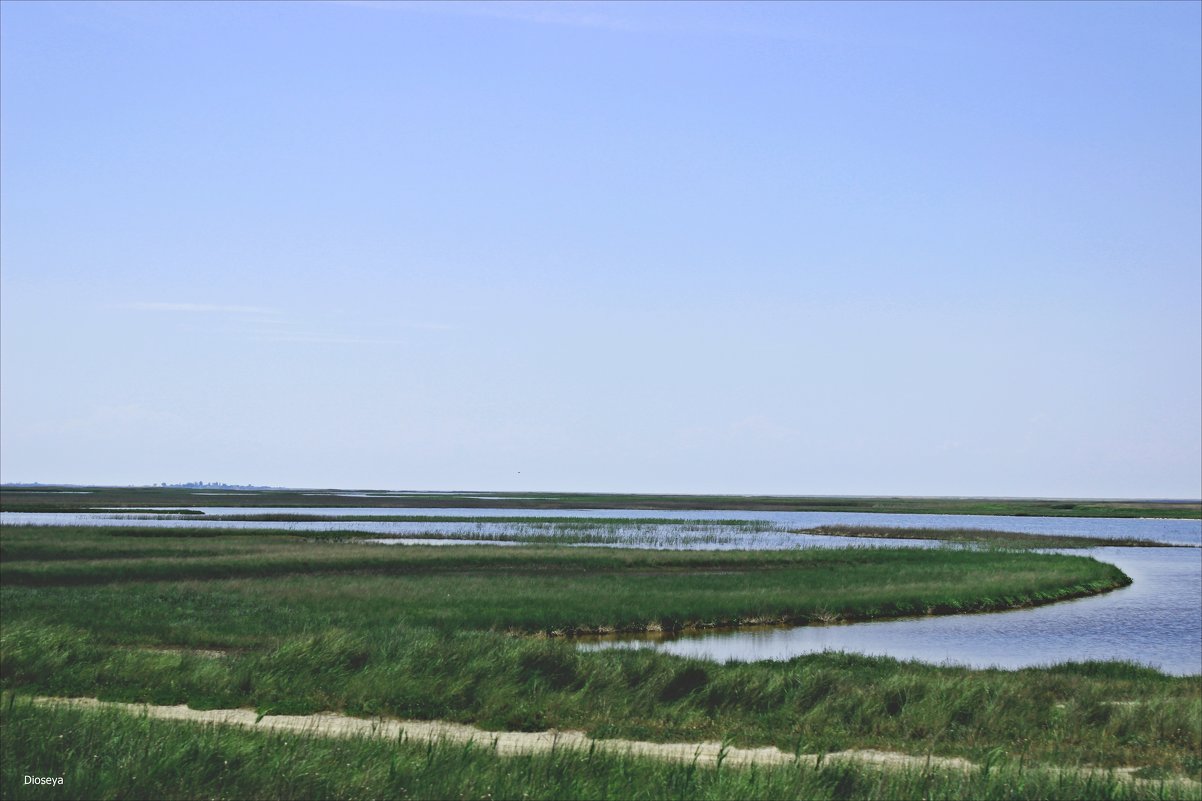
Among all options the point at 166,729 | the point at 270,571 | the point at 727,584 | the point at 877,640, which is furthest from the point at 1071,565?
the point at 166,729

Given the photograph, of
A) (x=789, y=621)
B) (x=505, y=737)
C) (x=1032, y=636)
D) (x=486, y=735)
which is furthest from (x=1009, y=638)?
(x=486, y=735)

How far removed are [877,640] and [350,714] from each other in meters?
21.7

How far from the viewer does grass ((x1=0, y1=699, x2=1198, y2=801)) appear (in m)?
11.8

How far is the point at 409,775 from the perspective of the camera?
12.3m

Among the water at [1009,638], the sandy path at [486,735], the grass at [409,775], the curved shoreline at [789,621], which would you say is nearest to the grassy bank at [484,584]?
the curved shoreline at [789,621]

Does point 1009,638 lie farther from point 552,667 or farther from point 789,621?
point 552,667

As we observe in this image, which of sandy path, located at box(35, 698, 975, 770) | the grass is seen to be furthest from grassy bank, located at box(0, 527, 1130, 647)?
the grass

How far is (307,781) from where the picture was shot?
11883 mm

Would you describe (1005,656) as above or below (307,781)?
below

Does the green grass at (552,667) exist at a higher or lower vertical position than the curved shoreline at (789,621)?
higher

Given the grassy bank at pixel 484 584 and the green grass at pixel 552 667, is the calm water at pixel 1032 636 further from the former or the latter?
the green grass at pixel 552 667

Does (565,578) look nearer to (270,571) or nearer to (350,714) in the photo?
→ (270,571)

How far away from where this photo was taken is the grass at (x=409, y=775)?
1175 centimetres

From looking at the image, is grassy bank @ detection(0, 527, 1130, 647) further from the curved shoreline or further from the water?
the water
